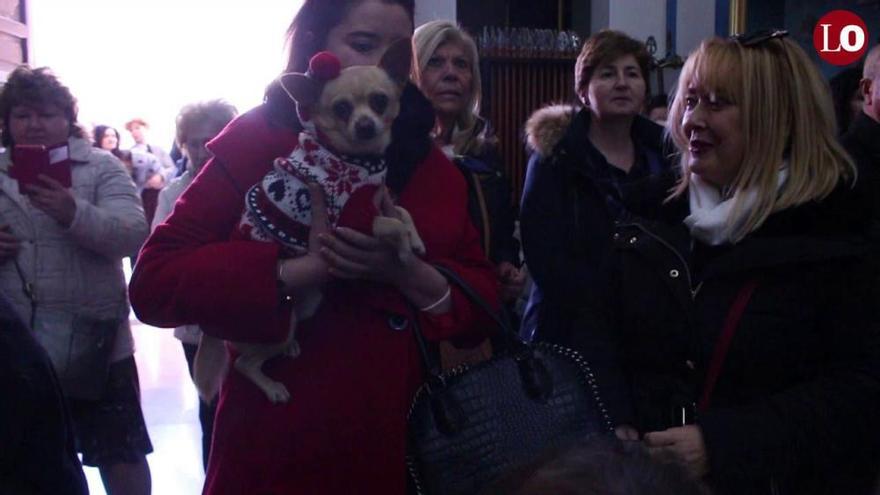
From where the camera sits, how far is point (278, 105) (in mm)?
1731

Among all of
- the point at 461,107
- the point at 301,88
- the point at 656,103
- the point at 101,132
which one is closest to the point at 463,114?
the point at 461,107

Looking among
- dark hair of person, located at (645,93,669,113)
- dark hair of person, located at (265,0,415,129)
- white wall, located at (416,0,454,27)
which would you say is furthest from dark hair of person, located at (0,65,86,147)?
white wall, located at (416,0,454,27)

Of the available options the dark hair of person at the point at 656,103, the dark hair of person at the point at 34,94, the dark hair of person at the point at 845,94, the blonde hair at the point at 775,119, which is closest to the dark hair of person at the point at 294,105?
the blonde hair at the point at 775,119

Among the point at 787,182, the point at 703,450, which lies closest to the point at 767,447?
the point at 703,450

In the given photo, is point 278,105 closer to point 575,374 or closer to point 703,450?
point 575,374

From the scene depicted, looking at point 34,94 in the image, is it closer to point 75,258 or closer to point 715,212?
point 75,258

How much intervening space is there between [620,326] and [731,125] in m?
0.42

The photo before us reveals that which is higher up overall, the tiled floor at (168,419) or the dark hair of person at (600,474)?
the dark hair of person at (600,474)

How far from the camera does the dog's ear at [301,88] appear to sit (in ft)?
5.41

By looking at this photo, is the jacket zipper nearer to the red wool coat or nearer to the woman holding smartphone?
the red wool coat

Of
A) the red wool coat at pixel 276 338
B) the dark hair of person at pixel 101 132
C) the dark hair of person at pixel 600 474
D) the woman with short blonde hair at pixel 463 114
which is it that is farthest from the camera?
the dark hair of person at pixel 101 132

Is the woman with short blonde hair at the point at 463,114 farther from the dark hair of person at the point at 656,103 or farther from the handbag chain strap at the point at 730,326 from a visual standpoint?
the dark hair of person at the point at 656,103

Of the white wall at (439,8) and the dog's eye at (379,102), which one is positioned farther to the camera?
the white wall at (439,8)

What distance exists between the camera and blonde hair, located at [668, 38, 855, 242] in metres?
1.75
